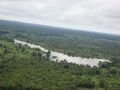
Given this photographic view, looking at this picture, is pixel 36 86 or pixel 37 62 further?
pixel 37 62

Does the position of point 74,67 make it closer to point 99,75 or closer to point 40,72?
point 99,75

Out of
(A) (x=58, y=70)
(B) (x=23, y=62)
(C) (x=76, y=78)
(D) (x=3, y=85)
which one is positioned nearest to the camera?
(D) (x=3, y=85)

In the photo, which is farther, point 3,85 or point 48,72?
point 48,72

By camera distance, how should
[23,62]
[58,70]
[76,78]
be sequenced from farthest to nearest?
1. [23,62]
2. [58,70]
3. [76,78]

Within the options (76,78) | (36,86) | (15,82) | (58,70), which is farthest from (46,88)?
(58,70)

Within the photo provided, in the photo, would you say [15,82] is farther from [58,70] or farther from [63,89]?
[58,70]

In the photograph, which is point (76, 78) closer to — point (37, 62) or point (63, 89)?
point (63, 89)

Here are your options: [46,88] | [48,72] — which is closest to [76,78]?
[48,72]

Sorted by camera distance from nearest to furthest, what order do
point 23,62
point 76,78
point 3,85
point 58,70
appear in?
point 3,85
point 76,78
point 58,70
point 23,62
